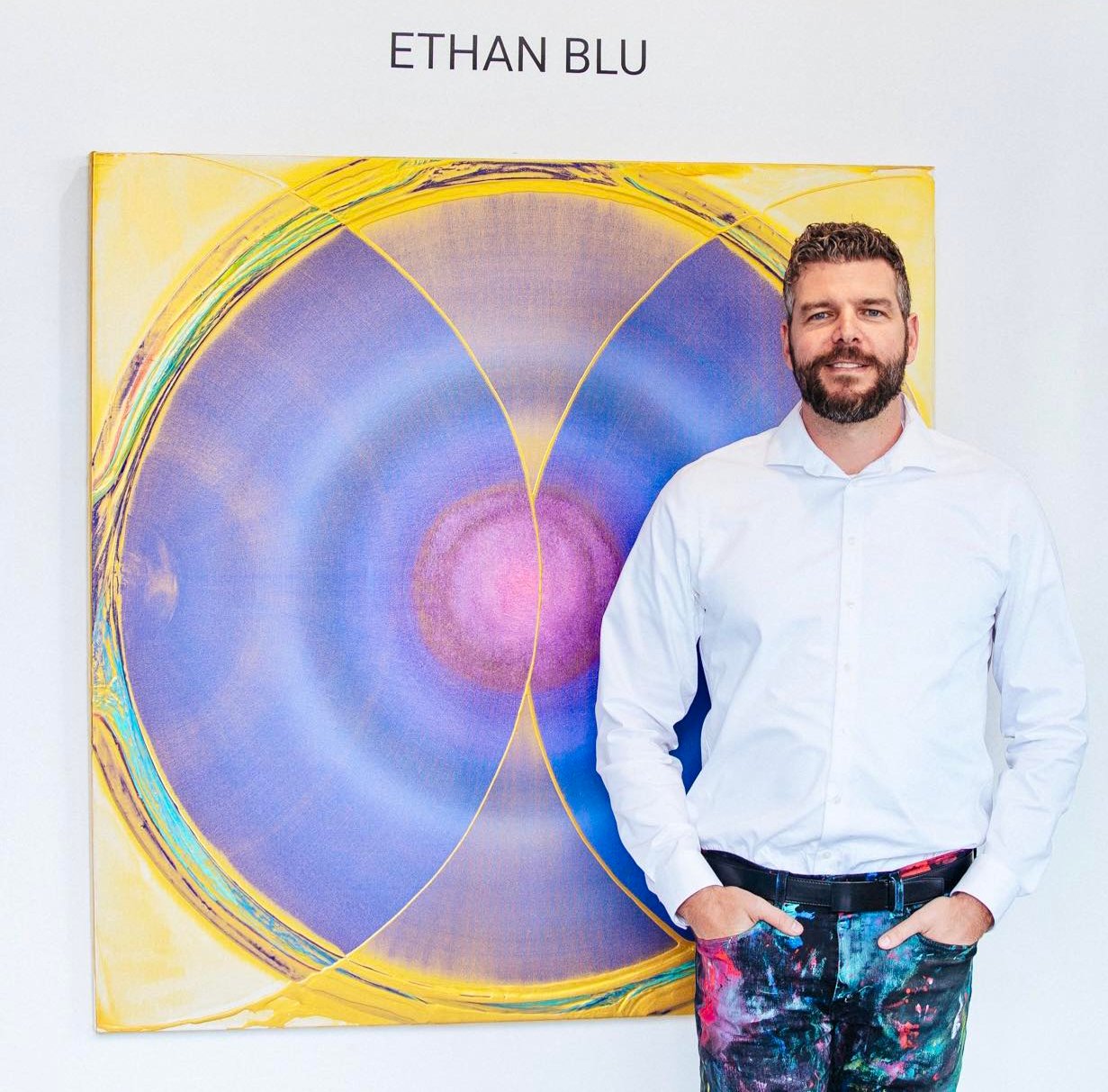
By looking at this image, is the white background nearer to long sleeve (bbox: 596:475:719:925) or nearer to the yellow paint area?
the yellow paint area

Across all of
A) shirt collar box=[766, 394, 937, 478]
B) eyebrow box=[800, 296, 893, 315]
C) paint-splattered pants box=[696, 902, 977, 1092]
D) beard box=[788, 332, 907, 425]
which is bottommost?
paint-splattered pants box=[696, 902, 977, 1092]

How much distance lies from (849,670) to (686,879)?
36 cm

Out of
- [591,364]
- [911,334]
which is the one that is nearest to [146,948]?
[591,364]

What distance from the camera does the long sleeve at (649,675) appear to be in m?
1.59

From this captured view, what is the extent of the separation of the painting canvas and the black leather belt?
0.34 metres

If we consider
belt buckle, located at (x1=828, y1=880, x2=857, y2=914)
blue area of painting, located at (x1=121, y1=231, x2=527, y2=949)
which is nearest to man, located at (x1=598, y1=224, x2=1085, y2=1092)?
belt buckle, located at (x1=828, y1=880, x2=857, y2=914)

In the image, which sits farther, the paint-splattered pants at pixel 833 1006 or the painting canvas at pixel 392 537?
the painting canvas at pixel 392 537

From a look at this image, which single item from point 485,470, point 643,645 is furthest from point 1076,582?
point 485,470

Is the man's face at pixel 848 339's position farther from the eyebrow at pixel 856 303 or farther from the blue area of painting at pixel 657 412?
the blue area of painting at pixel 657 412

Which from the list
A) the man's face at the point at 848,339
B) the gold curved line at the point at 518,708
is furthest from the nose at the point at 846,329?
the gold curved line at the point at 518,708

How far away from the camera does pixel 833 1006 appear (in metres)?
1.54

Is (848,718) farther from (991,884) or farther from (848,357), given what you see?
(848,357)

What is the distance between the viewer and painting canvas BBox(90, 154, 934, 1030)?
1.78 m

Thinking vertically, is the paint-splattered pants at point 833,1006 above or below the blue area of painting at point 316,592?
below
